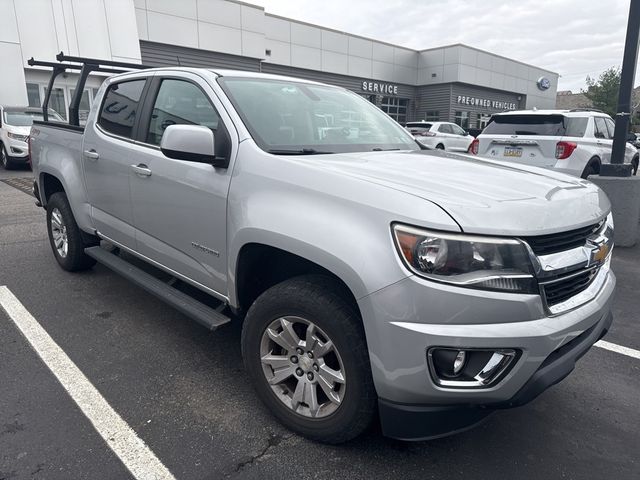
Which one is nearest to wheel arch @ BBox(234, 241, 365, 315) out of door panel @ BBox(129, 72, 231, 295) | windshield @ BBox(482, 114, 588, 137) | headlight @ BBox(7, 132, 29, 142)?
door panel @ BBox(129, 72, 231, 295)

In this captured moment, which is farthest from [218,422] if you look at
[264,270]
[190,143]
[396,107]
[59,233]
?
Answer: [396,107]

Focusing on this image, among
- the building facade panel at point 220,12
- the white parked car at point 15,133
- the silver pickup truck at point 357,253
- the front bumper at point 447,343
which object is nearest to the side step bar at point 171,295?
the silver pickup truck at point 357,253

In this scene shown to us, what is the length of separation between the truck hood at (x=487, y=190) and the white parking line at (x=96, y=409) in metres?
1.66

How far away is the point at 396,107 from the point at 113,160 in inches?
1166

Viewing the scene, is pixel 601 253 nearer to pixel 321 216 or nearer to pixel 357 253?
pixel 357 253

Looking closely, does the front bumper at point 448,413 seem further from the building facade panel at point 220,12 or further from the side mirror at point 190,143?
the building facade panel at point 220,12

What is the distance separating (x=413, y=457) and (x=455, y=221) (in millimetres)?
1256

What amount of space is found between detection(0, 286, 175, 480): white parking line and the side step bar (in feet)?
2.17

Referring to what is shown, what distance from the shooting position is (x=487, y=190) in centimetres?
217

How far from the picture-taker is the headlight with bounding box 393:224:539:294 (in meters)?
1.88

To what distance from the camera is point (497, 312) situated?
1881 mm

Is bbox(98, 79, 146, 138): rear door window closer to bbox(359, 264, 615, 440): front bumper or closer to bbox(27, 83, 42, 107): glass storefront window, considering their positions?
bbox(359, 264, 615, 440): front bumper

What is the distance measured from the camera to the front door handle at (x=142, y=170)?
324cm

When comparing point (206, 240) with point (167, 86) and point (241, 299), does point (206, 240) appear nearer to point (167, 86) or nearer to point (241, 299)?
point (241, 299)
